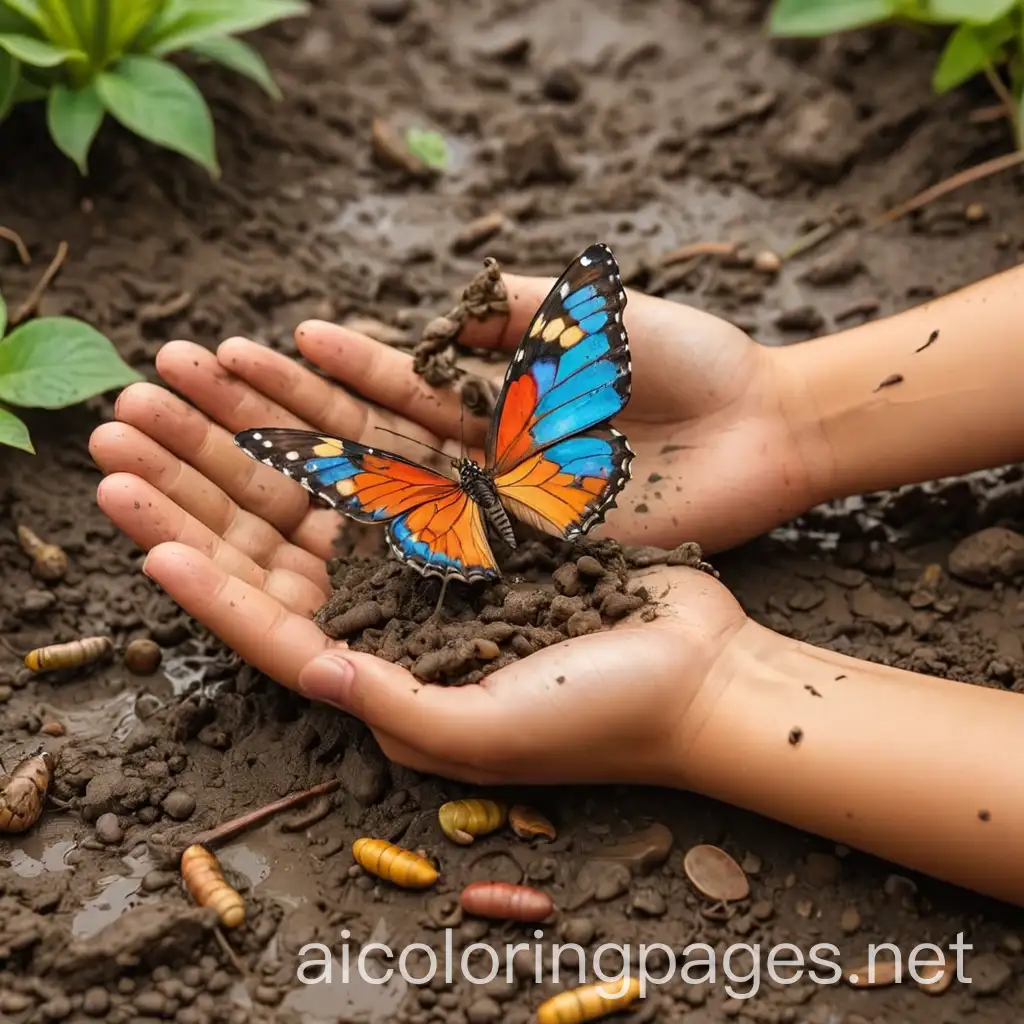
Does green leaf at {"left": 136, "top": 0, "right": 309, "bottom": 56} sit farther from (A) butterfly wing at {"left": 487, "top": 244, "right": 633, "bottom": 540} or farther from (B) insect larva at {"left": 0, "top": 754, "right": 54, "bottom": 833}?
(B) insect larva at {"left": 0, "top": 754, "right": 54, "bottom": 833}

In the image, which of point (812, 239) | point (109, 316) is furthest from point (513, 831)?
point (812, 239)

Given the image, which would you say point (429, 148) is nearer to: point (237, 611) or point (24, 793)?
point (237, 611)

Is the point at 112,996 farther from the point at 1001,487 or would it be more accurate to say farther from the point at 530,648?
the point at 1001,487

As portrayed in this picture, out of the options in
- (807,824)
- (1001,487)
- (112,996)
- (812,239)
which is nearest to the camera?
(112,996)

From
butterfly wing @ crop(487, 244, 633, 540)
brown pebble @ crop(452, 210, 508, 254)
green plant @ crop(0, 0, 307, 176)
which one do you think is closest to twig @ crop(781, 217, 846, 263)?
brown pebble @ crop(452, 210, 508, 254)

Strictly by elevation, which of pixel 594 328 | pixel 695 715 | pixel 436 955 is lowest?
pixel 436 955

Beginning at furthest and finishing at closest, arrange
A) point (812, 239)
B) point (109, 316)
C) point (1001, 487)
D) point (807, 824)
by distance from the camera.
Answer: point (812, 239)
point (109, 316)
point (1001, 487)
point (807, 824)

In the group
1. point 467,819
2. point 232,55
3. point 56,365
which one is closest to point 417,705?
point 467,819
